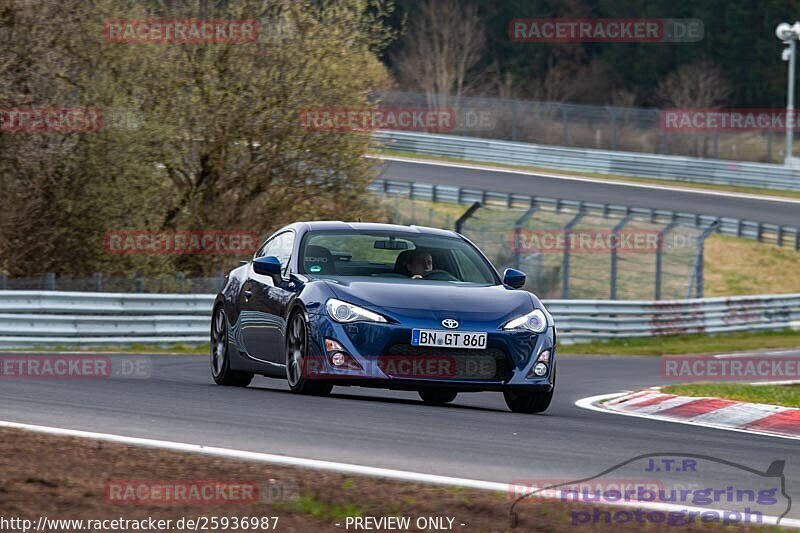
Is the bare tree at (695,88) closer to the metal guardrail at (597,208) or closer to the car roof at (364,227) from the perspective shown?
the metal guardrail at (597,208)

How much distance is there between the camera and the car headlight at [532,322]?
34.3ft

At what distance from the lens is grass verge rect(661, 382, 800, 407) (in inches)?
512

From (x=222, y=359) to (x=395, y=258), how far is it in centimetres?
215

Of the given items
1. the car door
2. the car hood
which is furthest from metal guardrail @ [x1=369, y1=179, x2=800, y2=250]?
the car hood

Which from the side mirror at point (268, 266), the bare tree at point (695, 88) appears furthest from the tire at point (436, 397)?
the bare tree at point (695, 88)

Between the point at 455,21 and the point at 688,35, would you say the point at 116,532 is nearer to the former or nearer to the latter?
the point at 455,21

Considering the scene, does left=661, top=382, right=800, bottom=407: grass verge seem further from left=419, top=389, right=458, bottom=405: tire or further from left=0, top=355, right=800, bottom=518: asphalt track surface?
left=419, top=389, right=458, bottom=405: tire

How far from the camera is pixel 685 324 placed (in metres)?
30.9

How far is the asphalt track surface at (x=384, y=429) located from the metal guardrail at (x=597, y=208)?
2962cm

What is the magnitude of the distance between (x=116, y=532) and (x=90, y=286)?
672 inches

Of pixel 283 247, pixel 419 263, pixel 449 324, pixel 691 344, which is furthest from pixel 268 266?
pixel 691 344
